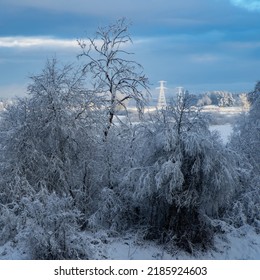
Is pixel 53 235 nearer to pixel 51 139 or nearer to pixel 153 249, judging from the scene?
pixel 153 249

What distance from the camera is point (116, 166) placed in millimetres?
19422

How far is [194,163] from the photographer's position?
1622cm

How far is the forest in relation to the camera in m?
16.4

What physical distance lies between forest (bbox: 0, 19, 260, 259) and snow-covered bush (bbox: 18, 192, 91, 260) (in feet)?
2.03

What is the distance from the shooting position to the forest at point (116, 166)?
16.4m

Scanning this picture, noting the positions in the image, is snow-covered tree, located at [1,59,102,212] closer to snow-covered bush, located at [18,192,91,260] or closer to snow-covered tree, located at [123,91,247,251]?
snow-covered tree, located at [123,91,247,251]

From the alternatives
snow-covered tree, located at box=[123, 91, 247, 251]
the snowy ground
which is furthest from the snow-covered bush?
snow-covered tree, located at box=[123, 91, 247, 251]

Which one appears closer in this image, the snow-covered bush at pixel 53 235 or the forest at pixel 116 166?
the snow-covered bush at pixel 53 235

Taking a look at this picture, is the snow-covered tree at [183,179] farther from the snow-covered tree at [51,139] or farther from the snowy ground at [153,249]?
the snow-covered tree at [51,139]

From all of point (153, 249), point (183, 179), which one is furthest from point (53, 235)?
point (183, 179)

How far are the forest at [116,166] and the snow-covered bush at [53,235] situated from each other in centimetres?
62

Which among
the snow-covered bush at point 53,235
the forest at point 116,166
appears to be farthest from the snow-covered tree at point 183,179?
the snow-covered bush at point 53,235
